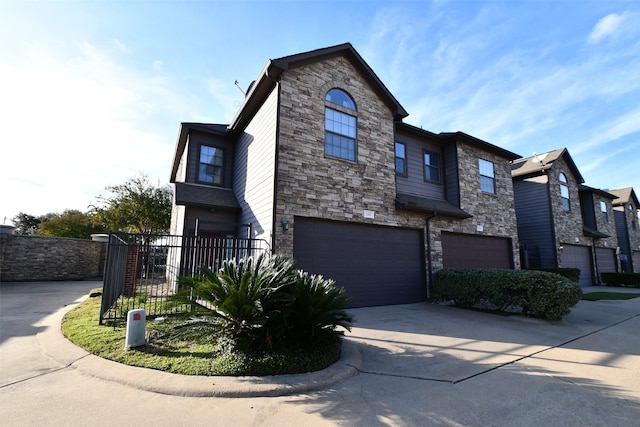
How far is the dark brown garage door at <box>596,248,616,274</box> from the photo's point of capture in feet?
66.7

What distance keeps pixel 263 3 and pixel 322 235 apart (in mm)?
6308

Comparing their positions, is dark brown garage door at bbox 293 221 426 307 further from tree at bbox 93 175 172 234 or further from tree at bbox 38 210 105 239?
tree at bbox 38 210 105 239

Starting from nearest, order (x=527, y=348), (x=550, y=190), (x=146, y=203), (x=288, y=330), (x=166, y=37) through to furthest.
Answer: (x=288, y=330) < (x=527, y=348) < (x=166, y=37) < (x=550, y=190) < (x=146, y=203)

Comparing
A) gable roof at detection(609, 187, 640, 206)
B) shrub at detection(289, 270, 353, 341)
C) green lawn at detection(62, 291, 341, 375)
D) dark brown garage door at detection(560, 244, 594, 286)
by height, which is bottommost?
green lawn at detection(62, 291, 341, 375)

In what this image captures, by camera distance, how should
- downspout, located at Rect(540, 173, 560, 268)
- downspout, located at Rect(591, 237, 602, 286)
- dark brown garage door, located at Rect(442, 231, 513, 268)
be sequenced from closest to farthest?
dark brown garage door, located at Rect(442, 231, 513, 268)
downspout, located at Rect(540, 173, 560, 268)
downspout, located at Rect(591, 237, 602, 286)

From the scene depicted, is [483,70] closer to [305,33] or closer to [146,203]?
[305,33]

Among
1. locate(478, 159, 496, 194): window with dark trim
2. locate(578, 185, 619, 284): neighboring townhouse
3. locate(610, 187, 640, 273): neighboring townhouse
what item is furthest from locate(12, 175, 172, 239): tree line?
locate(610, 187, 640, 273): neighboring townhouse

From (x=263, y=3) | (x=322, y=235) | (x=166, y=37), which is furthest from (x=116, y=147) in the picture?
(x=322, y=235)

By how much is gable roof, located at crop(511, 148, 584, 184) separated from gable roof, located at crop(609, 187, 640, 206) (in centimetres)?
992

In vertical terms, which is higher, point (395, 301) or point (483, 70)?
point (483, 70)

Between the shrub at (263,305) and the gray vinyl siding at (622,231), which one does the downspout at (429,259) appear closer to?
the shrub at (263,305)

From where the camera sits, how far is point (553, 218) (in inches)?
639

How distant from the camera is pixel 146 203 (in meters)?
19.9

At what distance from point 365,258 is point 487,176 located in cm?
813
